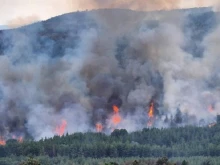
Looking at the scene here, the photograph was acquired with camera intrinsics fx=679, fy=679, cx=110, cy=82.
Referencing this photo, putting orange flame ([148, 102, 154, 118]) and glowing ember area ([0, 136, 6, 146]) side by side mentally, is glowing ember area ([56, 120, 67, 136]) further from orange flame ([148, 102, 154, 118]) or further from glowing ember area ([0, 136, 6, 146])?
orange flame ([148, 102, 154, 118])

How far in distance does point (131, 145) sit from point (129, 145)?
0.42 meters

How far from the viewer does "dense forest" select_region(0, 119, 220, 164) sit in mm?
86375

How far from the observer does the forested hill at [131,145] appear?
86812 millimetres

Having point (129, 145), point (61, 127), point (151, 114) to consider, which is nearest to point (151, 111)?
point (151, 114)

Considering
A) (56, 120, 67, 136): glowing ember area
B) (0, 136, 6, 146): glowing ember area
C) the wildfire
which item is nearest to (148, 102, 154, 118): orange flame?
the wildfire

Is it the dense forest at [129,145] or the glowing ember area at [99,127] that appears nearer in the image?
the dense forest at [129,145]

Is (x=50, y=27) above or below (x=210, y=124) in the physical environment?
above

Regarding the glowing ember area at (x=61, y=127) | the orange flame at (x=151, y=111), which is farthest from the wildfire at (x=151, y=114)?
the glowing ember area at (x=61, y=127)

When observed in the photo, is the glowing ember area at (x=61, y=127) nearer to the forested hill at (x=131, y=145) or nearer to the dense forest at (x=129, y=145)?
the forested hill at (x=131, y=145)

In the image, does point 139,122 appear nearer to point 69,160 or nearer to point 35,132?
point 35,132

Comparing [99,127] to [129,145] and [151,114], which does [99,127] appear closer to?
[151,114]

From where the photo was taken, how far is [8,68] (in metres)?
134

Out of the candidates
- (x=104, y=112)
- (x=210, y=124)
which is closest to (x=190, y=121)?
(x=210, y=124)

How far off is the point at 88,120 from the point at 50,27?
51.7 metres
